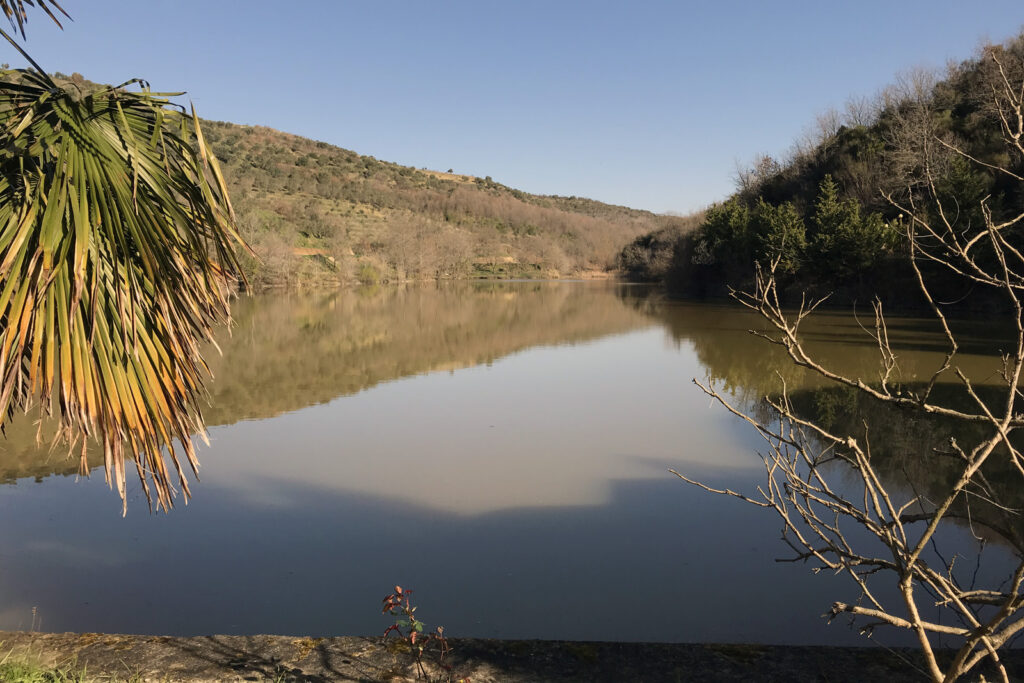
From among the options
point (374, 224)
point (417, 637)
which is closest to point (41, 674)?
point (417, 637)

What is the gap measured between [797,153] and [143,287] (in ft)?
142

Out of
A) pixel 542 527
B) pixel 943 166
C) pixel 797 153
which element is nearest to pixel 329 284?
pixel 797 153

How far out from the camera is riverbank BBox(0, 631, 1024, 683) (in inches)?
99.7

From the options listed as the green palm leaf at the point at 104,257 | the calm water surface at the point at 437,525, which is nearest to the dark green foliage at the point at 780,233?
the calm water surface at the point at 437,525

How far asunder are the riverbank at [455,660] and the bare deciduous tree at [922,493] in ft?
0.91

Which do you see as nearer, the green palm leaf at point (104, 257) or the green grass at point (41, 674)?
the green palm leaf at point (104, 257)

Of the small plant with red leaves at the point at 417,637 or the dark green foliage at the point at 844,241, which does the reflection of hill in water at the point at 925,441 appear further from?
the dark green foliage at the point at 844,241

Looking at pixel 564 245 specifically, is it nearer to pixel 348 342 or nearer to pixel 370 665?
pixel 348 342

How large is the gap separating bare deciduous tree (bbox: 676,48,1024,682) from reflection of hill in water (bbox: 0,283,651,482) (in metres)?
2.84

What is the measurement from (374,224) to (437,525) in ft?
203

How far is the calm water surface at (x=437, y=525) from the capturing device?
365 centimetres

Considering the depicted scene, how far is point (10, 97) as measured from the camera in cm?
244

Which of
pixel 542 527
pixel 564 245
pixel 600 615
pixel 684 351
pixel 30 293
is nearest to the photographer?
pixel 30 293

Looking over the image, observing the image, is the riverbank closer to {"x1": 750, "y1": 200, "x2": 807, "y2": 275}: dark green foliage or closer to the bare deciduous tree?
the bare deciduous tree
